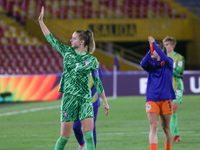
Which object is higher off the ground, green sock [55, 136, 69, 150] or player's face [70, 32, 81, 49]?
player's face [70, 32, 81, 49]

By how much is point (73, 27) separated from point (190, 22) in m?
8.42

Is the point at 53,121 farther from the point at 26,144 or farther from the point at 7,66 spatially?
the point at 7,66

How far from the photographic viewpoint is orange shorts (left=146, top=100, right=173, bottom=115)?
648cm

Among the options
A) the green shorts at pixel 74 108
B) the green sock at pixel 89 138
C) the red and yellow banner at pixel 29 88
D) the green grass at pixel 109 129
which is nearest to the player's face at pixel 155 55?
the green shorts at pixel 74 108

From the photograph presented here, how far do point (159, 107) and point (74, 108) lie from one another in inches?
64.8

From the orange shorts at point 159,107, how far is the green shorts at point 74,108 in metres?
1.30

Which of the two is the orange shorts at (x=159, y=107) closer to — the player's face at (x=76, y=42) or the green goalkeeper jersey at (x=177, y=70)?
the player's face at (x=76, y=42)

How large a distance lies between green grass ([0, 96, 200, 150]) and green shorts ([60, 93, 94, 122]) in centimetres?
266

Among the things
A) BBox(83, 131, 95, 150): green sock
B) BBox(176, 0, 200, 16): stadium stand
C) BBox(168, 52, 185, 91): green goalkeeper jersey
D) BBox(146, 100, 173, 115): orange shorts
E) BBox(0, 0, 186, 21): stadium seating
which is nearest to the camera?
BBox(83, 131, 95, 150): green sock

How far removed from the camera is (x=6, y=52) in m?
24.9

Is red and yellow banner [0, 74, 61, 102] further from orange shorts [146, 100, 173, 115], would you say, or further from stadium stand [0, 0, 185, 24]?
orange shorts [146, 100, 173, 115]

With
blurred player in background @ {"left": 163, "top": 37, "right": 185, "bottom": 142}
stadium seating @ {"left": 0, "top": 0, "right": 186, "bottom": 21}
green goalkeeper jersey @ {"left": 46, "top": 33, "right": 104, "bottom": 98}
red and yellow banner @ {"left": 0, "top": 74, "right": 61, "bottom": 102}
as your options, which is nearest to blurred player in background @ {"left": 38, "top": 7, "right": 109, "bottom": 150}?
green goalkeeper jersey @ {"left": 46, "top": 33, "right": 104, "bottom": 98}

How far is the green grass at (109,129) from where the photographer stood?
8391 millimetres

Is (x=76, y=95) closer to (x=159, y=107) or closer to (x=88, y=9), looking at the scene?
(x=159, y=107)
